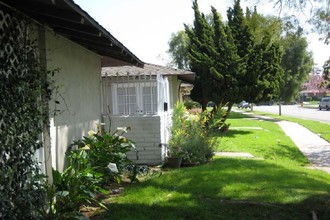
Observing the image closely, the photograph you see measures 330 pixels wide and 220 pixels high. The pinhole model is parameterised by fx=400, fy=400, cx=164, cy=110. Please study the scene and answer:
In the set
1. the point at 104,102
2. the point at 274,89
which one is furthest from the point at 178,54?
the point at 104,102

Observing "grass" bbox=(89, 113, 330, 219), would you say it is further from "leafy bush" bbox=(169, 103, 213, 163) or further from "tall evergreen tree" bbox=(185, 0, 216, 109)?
"tall evergreen tree" bbox=(185, 0, 216, 109)

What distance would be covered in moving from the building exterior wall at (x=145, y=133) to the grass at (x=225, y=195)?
4.17 feet

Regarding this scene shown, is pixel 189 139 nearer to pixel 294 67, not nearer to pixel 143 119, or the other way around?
pixel 143 119

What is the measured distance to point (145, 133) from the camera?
10.2m

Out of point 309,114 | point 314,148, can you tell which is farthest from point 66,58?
point 309,114

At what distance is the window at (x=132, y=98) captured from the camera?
37.5ft

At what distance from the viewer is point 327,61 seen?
8.50 m

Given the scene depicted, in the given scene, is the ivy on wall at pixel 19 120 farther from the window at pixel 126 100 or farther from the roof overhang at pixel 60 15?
the window at pixel 126 100

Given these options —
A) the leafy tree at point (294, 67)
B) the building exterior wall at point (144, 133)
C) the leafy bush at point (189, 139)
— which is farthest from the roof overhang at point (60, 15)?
the leafy tree at point (294, 67)

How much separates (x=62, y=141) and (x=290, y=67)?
38269 millimetres

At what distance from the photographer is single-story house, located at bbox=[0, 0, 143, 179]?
448cm

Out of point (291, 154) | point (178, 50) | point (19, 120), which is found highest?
point (178, 50)

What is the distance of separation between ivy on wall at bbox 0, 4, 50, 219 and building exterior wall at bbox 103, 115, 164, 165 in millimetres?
4986

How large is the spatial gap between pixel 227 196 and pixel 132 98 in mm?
5927
